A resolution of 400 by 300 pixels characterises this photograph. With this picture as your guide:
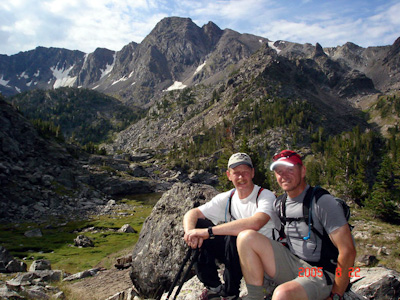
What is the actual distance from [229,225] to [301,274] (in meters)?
1.79

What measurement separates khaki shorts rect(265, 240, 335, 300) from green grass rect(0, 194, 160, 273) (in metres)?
17.4

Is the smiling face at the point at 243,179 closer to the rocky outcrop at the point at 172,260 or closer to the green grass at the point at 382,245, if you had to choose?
the rocky outcrop at the point at 172,260

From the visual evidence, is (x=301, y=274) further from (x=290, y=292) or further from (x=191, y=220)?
(x=191, y=220)

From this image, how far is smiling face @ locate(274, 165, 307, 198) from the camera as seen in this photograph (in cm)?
549

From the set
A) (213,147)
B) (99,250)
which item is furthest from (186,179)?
(99,250)

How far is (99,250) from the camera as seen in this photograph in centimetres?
2836

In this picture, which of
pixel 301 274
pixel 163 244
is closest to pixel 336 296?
pixel 301 274

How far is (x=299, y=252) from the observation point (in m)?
5.31

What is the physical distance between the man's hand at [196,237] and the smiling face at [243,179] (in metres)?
1.46

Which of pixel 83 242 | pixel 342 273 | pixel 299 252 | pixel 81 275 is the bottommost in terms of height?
pixel 83 242

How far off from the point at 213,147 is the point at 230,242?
15454cm

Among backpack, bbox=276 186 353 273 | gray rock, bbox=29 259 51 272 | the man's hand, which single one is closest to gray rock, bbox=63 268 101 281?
gray rock, bbox=29 259 51 272

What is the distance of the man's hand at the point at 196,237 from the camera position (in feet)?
19.5

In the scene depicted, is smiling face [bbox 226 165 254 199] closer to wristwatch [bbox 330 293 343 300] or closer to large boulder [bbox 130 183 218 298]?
wristwatch [bbox 330 293 343 300]
